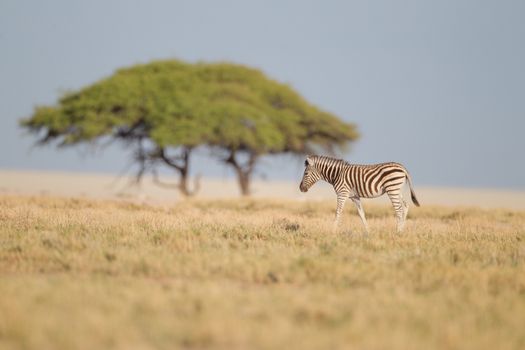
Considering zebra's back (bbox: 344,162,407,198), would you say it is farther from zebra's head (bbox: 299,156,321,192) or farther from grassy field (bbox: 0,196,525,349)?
grassy field (bbox: 0,196,525,349)

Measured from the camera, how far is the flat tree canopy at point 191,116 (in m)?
38.4

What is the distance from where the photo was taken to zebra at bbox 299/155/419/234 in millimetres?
16625

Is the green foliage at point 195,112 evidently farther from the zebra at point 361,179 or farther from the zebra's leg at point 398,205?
the zebra's leg at point 398,205

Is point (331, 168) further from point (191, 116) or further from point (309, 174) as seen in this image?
point (191, 116)

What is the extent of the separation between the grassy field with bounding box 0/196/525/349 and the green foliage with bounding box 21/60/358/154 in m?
22.5

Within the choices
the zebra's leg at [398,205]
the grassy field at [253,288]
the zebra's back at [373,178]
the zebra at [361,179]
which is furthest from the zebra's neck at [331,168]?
the grassy field at [253,288]

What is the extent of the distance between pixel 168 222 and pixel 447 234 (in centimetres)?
631

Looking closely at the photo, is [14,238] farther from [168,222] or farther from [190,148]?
[190,148]

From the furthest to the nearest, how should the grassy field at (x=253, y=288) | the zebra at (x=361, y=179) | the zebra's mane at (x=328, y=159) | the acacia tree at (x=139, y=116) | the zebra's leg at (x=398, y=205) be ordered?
the acacia tree at (x=139, y=116)
the zebra's mane at (x=328, y=159)
the zebra's leg at (x=398, y=205)
the zebra at (x=361, y=179)
the grassy field at (x=253, y=288)

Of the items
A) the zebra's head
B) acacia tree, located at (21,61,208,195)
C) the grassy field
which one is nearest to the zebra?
the zebra's head

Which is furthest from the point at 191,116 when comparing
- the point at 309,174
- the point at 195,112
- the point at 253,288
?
the point at 253,288

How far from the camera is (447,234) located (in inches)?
637

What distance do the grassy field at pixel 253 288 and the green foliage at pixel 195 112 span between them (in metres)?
22.5

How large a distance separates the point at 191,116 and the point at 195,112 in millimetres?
537
